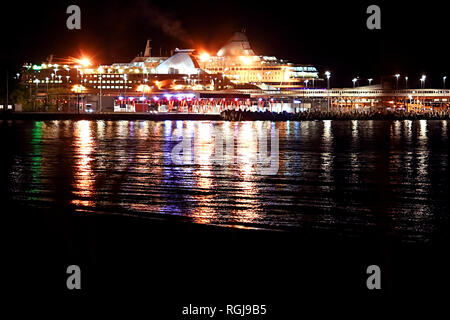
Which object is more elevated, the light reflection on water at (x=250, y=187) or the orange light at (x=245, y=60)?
the orange light at (x=245, y=60)

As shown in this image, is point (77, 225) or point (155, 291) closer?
point (155, 291)

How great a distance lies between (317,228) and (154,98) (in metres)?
91.0

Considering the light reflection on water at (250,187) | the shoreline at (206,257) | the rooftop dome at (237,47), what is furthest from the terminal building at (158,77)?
the shoreline at (206,257)

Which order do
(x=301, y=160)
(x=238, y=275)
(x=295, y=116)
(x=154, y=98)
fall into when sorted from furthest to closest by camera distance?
(x=154, y=98) → (x=295, y=116) → (x=301, y=160) → (x=238, y=275)

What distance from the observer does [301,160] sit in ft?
61.9

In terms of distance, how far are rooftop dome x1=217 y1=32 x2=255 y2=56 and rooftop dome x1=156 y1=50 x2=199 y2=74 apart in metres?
8.88

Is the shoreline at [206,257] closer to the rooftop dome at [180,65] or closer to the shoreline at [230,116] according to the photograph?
the shoreline at [230,116]

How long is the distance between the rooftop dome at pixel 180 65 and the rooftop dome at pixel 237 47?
8.88m

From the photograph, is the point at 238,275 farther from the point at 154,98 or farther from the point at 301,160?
the point at 154,98

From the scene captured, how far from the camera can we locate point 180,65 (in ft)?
375

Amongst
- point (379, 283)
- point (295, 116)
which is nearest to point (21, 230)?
point (379, 283)

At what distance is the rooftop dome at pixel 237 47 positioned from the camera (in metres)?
121

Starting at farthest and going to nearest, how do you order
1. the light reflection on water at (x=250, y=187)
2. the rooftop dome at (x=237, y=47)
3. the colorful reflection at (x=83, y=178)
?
the rooftop dome at (x=237, y=47) → the colorful reflection at (x=83, y=178) → the light reflection on water at (x=250, y=187)

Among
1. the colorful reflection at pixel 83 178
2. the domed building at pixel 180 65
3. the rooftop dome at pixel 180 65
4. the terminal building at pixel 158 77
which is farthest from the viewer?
the rooftop dome at pixel 180 65
